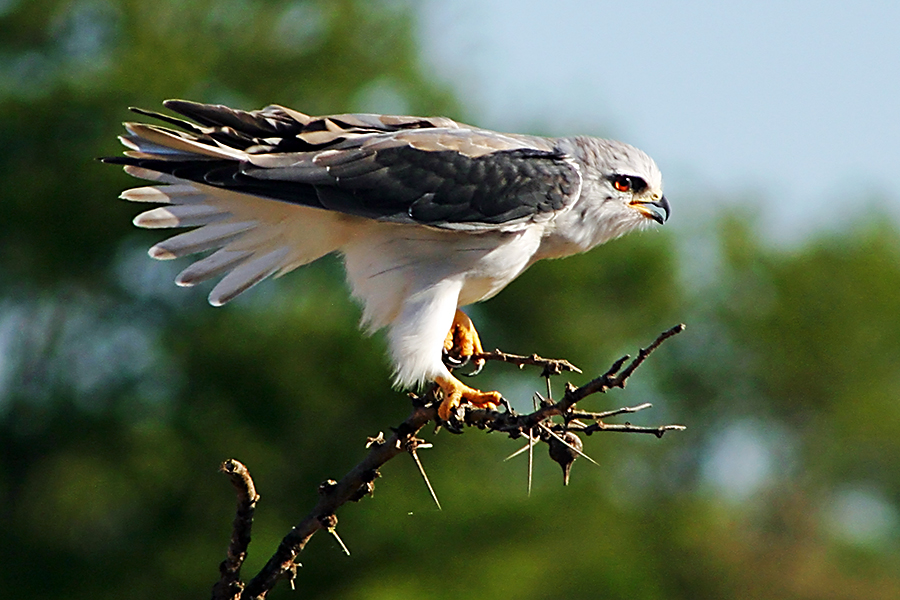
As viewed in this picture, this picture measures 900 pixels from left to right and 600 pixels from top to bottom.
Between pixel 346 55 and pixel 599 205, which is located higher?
pixel 346 55

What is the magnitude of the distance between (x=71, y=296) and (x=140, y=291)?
1.32m

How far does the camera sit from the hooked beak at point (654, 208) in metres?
4.98

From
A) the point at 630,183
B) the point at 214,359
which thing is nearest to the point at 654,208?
the point at 630,183

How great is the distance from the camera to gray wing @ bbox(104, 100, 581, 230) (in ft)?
14.3

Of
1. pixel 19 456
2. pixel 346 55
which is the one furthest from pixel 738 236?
pixel 19 456

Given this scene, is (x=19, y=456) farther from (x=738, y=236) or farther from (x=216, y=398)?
(x=738, y=236)

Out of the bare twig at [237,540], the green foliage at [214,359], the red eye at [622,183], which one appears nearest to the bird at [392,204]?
the red eye at [622,183]

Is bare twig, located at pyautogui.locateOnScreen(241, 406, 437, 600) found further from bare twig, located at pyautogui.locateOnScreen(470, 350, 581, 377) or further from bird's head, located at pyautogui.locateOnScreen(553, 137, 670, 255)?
bird's head, located at pyautogui.locateOnScreen(553, 137, 670, 255)

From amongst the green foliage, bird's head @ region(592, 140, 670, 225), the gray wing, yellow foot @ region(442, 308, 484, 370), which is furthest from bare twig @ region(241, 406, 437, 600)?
the green foliage

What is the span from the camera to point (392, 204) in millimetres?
4531

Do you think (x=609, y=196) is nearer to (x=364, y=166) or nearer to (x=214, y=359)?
(x=364, y=166)

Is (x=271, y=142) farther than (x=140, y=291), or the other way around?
(x=140, y=291)

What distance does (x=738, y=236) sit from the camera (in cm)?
3225

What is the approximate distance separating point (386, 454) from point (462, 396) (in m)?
0.76
